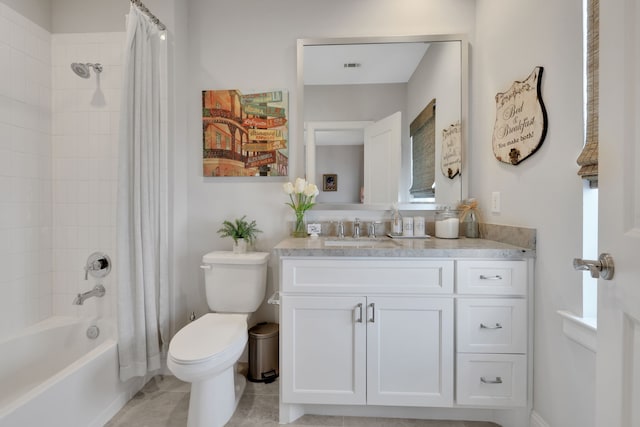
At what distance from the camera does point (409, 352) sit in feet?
4.73

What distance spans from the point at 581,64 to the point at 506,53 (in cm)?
56

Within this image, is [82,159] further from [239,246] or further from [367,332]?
[367,332]

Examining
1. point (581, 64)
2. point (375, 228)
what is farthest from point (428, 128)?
point (581, 64)

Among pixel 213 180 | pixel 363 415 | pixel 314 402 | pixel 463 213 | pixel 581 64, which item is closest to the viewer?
pixel 581 64

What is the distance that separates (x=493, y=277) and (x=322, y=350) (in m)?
0.90

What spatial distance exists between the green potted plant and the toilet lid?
0.43 meters

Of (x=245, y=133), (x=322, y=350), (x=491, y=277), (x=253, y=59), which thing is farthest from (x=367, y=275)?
(x=253, y=59)

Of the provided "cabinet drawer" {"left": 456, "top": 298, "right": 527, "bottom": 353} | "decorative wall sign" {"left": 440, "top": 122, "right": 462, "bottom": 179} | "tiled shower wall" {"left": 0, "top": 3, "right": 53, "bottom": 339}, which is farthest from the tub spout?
"decorative wall sign" {"left": 440, "top": 122, "right": 462, "bottom": 179}

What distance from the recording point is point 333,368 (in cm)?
147

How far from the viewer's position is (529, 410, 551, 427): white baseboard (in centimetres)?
135

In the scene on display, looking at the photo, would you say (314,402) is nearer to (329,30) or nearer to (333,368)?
(333,368)

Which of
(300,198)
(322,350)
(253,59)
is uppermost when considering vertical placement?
(253,59)

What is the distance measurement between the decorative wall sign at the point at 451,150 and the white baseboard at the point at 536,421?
52.1 inches

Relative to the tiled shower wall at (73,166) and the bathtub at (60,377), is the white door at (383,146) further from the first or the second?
the bathtub at (60,377)
